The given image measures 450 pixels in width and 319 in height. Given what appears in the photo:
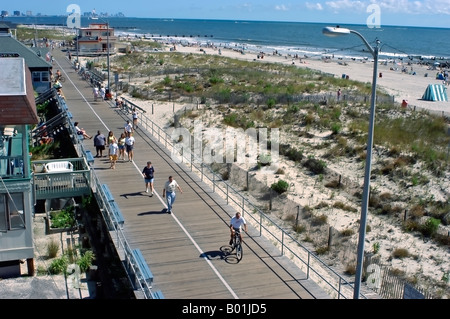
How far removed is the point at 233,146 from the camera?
1256 inches

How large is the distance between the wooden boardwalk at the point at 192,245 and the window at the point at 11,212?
3123 mm

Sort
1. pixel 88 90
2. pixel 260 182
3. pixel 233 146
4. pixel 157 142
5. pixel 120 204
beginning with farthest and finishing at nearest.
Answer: pixel 88 90 < pixel 233 146 < pixel 157 142 < pixel 260 182 < pixel 120 204

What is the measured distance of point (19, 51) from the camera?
40.6m

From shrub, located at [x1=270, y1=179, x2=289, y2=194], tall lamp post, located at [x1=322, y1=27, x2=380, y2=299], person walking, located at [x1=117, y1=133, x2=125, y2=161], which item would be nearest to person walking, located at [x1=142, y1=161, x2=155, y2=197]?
person walking, located at [x1=117, y1=133, x2=125, y2=161]

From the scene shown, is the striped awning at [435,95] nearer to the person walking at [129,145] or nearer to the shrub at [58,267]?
the person walking at [129,145]

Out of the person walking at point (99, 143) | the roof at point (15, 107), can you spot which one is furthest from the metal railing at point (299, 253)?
the roof at point (15, 107)

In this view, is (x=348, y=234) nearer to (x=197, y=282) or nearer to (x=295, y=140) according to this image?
(x=197, y=282)

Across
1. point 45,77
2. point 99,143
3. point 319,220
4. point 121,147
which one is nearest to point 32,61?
point 45,77

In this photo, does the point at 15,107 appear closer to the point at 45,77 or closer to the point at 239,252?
the point at 239,252

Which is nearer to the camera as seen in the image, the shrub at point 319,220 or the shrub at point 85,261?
the shrub at point 85,261

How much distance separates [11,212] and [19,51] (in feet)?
91.4

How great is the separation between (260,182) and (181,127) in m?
12.2

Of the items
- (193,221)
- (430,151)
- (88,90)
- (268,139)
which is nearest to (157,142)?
(268,139)

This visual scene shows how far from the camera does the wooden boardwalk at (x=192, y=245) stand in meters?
13.1
